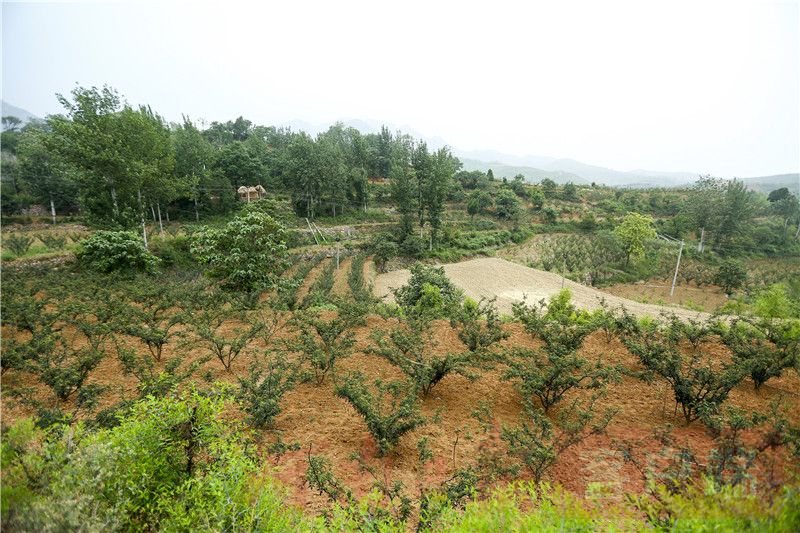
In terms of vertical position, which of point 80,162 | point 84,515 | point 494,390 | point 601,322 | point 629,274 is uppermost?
point 80,162

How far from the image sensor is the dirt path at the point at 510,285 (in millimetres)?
19875

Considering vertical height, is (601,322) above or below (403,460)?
above

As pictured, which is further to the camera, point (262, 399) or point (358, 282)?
point (358, 282)

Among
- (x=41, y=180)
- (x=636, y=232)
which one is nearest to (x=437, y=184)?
(x=636, y=232)

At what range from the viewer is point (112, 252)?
16312 mm

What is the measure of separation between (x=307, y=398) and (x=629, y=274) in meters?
29.2

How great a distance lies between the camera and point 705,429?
629 cm

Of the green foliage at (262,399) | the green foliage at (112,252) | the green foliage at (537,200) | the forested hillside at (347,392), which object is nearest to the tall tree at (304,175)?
the forested hillside at (347,392)

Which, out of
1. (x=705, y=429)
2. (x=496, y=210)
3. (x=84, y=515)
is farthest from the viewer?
(x=496, y=210)

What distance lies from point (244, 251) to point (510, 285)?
17.2 m

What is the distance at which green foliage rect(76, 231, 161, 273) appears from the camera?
16031 mm

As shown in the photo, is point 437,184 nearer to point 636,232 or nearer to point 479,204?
point 479,204

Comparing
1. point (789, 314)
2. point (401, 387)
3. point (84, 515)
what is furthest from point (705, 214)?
point (84, 515)

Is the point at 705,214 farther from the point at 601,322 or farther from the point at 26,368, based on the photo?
the point at 26,368
